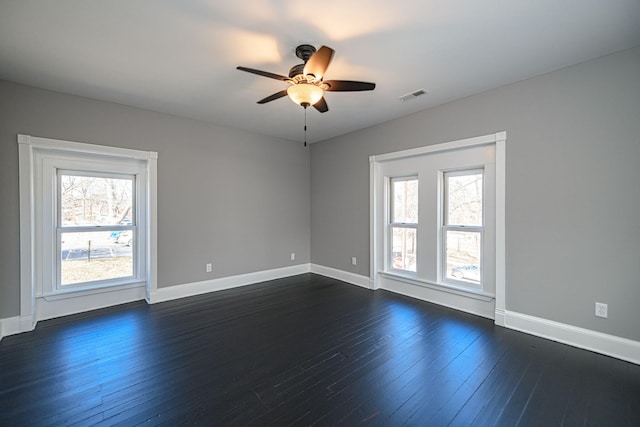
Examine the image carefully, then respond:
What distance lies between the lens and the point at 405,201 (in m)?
4.35

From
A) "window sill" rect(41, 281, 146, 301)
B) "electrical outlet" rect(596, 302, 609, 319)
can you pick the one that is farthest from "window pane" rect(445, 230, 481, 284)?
"window sill" rect(41, 281, 146, 301)

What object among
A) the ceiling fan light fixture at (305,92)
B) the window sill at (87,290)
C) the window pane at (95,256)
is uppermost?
the ceiling fan light fixture at (305,92)

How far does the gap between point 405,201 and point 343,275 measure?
5.83 ft

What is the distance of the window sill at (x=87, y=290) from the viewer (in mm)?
3338

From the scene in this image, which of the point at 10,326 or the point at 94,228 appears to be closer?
the point at 10,326

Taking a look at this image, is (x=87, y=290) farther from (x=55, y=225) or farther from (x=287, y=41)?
(x=287, y=41)

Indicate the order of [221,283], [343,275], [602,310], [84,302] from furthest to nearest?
[343,275] → [221,283] → [84,302] → [602,310]

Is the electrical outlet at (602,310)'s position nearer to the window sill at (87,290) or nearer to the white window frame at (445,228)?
the white window frame at (445,228)

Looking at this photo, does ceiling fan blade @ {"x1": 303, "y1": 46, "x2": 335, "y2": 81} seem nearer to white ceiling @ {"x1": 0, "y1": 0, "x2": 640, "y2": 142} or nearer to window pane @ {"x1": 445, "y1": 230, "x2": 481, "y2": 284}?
white ceiling @ {"x1": 0, "y1": 0, "x2": 640, "y2": 142}

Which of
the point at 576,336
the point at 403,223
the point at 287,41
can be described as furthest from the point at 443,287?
the point at 287,41

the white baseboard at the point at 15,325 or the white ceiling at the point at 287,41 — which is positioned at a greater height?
the white ceiling at the point at 287,41

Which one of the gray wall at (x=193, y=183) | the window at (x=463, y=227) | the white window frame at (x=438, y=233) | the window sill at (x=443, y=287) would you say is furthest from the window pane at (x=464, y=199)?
the gray wall at (x=193, y=183)

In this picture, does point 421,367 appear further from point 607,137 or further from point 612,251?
point 607,137

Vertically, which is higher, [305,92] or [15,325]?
[305,92]
